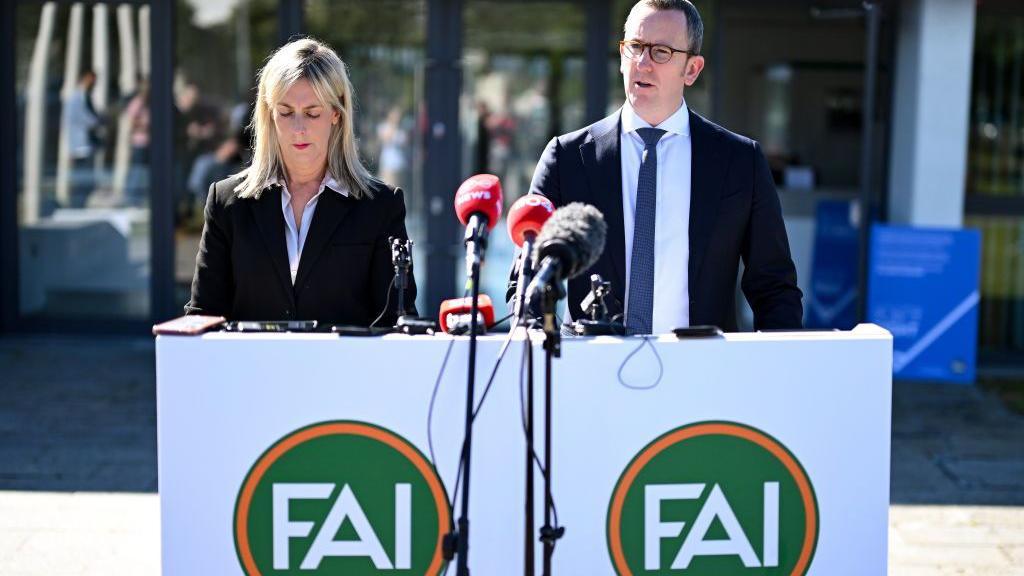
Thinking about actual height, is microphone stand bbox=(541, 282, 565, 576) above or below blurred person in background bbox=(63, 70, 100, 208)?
below

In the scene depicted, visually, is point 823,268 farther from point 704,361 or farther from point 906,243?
point 704,361

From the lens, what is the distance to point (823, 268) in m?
9.67

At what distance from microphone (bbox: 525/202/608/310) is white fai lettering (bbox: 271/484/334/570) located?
627 mm

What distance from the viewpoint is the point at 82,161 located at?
29.9ft

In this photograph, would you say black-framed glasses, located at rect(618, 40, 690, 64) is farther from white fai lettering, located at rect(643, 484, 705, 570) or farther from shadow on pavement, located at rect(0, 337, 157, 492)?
shadow on pavement, located at rect(0, 337, 157, 492)

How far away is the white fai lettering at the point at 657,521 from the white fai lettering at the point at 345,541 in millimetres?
576

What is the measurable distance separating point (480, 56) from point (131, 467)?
13.8ft

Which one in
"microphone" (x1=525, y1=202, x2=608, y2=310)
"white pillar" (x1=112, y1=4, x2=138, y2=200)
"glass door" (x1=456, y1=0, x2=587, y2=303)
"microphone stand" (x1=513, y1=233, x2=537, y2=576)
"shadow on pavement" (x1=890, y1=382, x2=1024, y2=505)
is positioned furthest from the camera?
"glass door" (x1=456, y1=0, x2=587, y2=303)

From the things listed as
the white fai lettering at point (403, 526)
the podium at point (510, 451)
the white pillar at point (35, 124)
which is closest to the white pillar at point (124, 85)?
the white pillar at point (35, 124)

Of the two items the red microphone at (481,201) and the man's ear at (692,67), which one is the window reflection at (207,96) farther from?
the red microphone at (481,201)

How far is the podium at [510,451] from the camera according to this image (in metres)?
2.72

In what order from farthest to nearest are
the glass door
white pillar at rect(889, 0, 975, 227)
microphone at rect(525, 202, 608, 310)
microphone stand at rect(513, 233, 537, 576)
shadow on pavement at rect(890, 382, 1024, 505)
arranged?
the glass door, white pillar at rect(889, 0, 975, 227), shadow on pavement at rect(890, 382, 1024, 505), microphone stand at rect(513, 233, 537, 576), microphone at rect(525, 202, 608, 310)

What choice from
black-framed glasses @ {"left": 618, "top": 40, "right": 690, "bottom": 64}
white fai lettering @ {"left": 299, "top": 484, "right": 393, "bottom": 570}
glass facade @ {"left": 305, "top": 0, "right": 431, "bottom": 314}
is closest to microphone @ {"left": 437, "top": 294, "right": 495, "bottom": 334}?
white fai lettering @ {"left": 299, "top": 484, "right": 393, "bottom": 570}

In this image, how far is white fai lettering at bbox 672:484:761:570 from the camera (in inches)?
110
